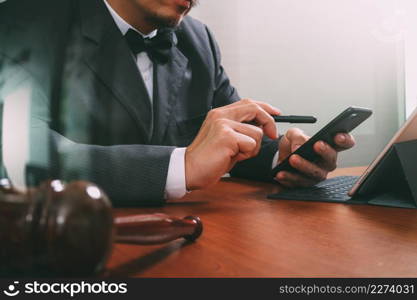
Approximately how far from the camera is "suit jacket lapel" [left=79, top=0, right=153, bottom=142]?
0.88m

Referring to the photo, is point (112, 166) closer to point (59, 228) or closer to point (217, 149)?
point (217, 149)

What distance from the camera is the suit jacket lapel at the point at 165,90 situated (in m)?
1.03

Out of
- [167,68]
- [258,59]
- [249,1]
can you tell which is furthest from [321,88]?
[167,68]

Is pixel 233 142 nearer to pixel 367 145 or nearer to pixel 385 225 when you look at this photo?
pixel 385 225

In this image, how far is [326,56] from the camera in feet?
6.66

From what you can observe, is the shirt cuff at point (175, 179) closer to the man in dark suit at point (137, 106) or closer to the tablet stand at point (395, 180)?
the man in dark suit at point (137, 106)

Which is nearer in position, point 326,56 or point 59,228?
point 59,228

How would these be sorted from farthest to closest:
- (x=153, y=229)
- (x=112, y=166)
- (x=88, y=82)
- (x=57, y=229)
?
(x=88, y=82)
(x=112, y=166)
(x=153, y=229)
(x=57, y=229)

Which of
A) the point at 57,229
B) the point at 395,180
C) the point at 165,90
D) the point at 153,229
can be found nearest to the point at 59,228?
the point at 57,229

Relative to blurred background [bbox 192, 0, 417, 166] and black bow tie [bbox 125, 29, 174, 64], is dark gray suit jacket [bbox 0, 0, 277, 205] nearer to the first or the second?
black bow tie [bbox 125, 29, 174, 64]

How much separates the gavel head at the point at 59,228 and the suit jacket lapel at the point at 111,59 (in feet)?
2.21

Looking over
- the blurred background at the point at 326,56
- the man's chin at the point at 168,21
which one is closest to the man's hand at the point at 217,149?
the man's chin at the point at 168,21

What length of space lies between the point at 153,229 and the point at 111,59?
0.63 m

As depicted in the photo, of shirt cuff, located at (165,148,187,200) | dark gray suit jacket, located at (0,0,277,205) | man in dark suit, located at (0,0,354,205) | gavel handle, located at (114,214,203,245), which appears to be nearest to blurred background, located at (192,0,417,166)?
man in dark suit, located at (0,0,354,205)
